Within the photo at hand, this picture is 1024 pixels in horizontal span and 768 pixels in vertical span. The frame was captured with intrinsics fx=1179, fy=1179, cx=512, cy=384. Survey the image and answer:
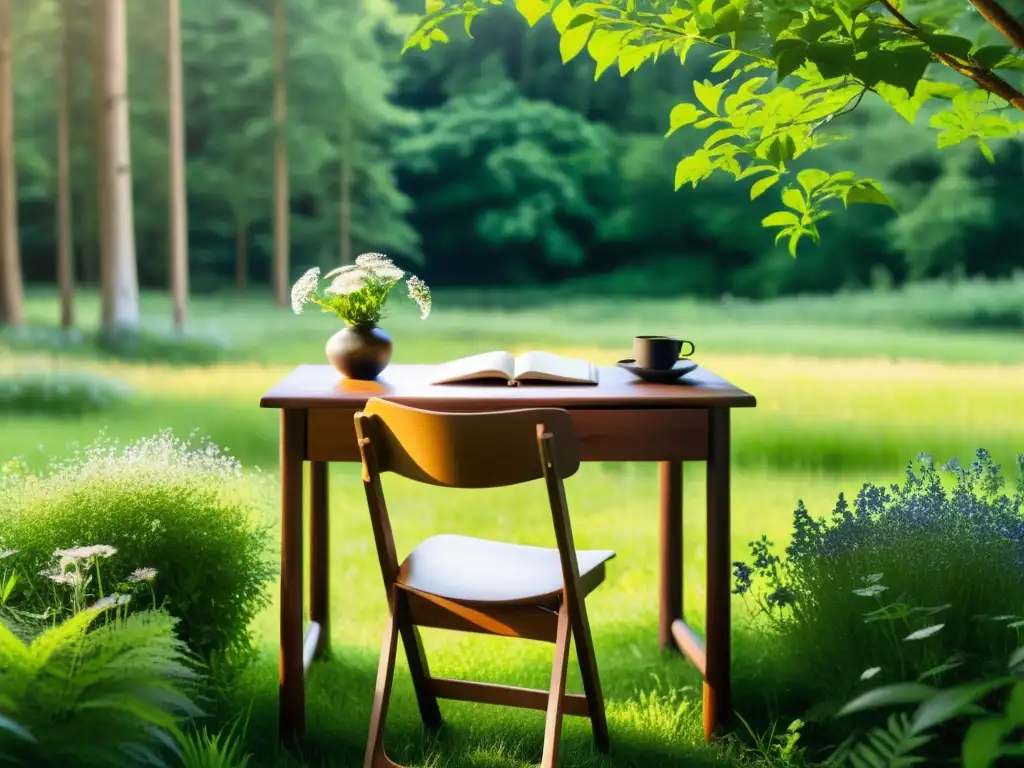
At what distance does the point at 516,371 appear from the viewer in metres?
3.28

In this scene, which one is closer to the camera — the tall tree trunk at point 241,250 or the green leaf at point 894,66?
the green leaf at point 894,66

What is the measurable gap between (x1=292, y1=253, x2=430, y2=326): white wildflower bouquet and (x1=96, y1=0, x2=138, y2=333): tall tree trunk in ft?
26.2

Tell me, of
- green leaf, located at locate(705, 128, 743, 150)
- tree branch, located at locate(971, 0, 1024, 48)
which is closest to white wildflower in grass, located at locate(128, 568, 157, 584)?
green leaf, located at locate(705, 128, 743, 150)

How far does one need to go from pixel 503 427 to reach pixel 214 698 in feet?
4.27

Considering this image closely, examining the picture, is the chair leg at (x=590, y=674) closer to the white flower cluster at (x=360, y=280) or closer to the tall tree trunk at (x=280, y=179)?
the white flower cluster at (x=360, y=280)

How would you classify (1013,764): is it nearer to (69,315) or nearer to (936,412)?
(936,412)

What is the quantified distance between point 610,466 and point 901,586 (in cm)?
563

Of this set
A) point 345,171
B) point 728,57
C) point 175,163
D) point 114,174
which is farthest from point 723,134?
point 345,171

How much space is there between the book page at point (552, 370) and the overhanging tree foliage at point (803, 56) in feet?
2.16

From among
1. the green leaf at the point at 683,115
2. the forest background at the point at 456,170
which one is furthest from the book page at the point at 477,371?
the forest background at the point at 456,170

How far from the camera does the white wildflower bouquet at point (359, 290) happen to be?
132 inches

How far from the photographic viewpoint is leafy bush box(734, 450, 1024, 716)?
2.74 m

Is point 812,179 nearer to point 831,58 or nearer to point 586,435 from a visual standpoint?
point 586,435

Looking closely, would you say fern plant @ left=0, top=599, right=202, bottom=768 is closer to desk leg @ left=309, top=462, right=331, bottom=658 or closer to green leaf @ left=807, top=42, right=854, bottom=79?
desk leg @ left=309, top=462, right=331, bottom=658
